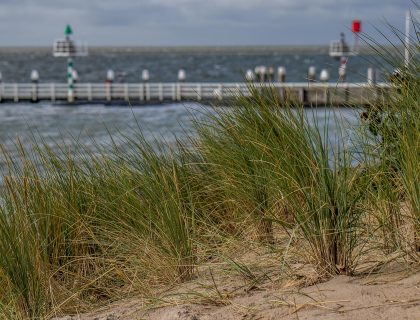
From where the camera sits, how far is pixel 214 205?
529 centimetres

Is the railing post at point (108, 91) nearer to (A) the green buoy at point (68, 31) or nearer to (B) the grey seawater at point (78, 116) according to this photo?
(B) the grey seawater at point (78, 116)

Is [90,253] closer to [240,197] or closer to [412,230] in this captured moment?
[240,197]

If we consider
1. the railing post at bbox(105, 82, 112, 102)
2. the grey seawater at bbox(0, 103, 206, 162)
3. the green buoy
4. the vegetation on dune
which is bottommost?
the grey seawater at bbox(0, 103, 206, 162)

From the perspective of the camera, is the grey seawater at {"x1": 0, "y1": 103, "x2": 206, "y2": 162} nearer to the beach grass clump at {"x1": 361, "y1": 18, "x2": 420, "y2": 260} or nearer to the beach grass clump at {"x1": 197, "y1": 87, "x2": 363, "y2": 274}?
the beach grass clump at {"x1": 197, "y1": 87, "x2": 363, "y2": 274}

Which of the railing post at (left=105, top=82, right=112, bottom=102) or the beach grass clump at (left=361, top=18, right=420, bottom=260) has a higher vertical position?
the beach grass clump at (left=361, top=18, right=420, bottom=260)

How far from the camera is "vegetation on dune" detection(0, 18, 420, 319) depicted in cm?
387

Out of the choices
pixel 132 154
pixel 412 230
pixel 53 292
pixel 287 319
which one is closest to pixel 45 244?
pixel 53 292

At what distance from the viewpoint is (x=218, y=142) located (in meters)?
5.21

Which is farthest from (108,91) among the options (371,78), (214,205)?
(371,78)

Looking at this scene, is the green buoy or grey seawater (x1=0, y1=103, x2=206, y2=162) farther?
the green buoy

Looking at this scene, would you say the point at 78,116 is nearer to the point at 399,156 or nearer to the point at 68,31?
the point at 68,31

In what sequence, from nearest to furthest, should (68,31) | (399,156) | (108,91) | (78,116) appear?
(399,156)
(78,116)
(108,91)
(68,31)

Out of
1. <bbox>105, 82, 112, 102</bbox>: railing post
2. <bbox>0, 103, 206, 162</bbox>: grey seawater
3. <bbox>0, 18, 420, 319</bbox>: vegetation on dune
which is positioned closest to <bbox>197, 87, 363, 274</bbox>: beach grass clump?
<bbox>0, 18, 420, 319</bbox>: vegetation on dune

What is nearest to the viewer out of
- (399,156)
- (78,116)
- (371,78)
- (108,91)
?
(399,156)
